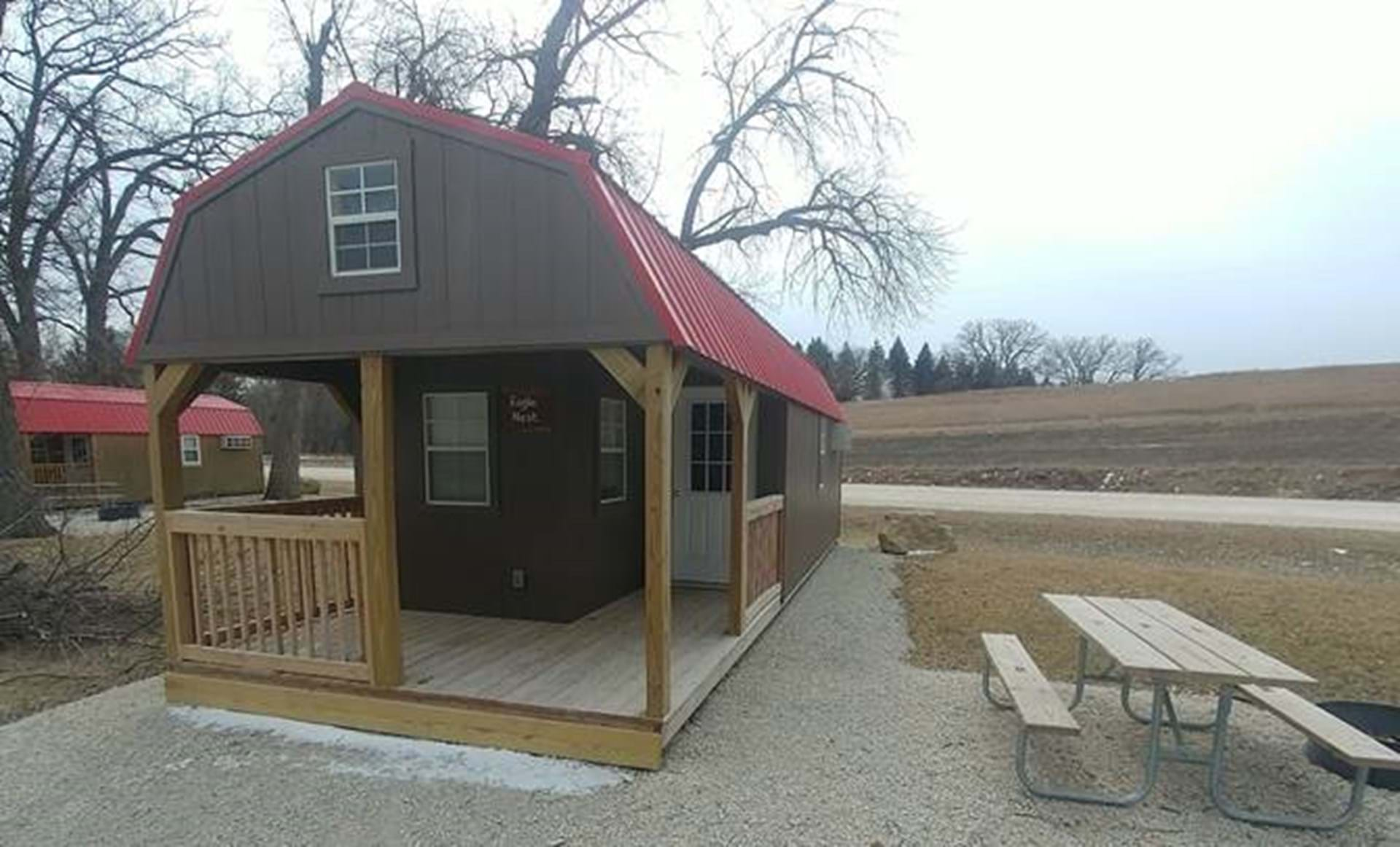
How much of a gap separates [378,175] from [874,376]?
66.4 meters

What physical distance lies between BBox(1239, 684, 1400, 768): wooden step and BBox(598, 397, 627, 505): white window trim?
453 centimetres

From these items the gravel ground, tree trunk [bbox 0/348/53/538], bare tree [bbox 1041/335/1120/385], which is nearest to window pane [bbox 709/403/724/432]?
the gravel ground

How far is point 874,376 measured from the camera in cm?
6762

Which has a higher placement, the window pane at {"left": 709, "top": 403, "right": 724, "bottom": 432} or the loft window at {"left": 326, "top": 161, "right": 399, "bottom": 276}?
the loft window at {"left": 326, "top": 161, "right": 399, "bottom": 276}

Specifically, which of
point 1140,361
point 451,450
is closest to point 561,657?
point 451,450

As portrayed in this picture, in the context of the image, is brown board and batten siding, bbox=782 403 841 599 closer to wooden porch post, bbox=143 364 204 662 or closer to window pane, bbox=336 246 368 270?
window pane, bbox=336 246 368 270

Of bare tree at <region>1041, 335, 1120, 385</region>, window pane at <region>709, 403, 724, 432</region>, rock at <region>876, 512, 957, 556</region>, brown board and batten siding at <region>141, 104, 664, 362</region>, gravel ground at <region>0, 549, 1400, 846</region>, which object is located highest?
bare tree at <region>1041, 335, 1120, 385</region>

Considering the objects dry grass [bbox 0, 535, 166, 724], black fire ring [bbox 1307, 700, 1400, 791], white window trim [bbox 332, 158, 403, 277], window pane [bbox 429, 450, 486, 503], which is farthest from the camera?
window pane [bbox 429, 450, 486, 503]

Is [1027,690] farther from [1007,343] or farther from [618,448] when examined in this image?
[1007,343]

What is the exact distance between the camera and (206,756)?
153 inches

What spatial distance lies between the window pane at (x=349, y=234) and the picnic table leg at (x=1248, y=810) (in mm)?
5315

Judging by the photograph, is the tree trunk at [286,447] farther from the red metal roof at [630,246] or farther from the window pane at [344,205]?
the window pane at [344,205]

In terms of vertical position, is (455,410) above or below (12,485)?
above

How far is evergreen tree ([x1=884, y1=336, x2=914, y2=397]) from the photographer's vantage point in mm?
65812
